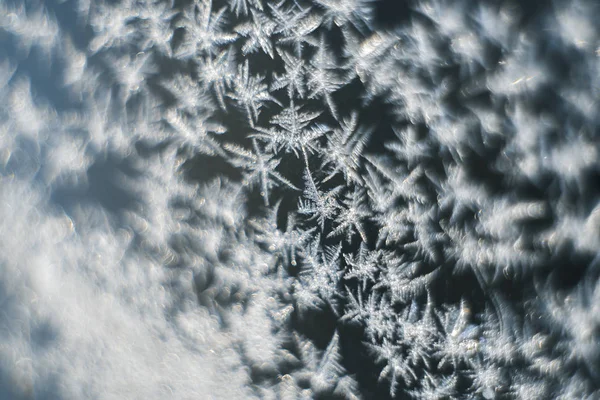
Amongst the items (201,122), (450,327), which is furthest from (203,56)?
(450,327)

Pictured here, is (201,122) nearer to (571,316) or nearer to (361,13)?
(361,13)

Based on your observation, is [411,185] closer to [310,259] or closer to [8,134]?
[310,259]

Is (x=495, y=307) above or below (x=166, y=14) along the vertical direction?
below

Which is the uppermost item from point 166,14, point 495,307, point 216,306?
point 166,14

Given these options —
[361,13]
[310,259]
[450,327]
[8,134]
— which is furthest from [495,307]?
[8,134]

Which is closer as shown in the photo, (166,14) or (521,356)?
(521,356)

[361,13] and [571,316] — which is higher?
[361,13]
